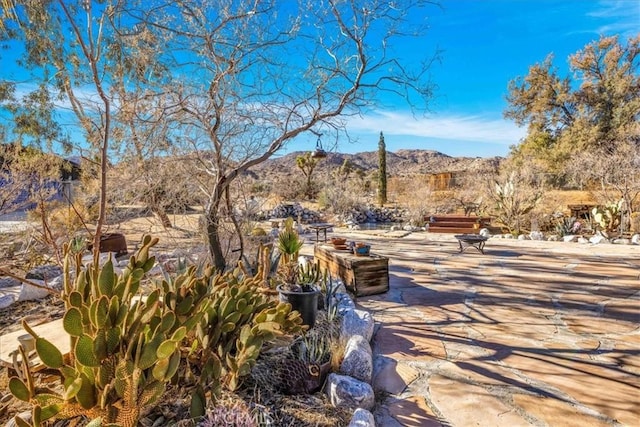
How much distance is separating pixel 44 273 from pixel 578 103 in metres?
24.0

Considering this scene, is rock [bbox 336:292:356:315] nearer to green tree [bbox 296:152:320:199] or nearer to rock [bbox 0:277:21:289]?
rock [bbox 0:277:21:289]

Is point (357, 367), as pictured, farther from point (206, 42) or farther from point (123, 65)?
point (123, 65)

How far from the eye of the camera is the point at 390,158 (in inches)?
1697

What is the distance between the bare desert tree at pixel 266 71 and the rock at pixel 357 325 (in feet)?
5.86

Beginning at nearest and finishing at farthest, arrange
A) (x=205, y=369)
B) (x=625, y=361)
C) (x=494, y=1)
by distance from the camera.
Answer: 1. (x=205, y=369)
2. (x=625, y=361)
3. (x=494, y=1)

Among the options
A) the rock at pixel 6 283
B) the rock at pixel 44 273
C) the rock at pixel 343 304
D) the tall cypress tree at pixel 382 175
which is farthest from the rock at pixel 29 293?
the tall cypress tree at pixel 382 175

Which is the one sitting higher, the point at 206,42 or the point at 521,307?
the point at 206,42

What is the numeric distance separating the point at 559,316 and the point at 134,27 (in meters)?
5.57

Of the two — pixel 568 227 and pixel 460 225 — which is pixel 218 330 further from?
pixel 568 227

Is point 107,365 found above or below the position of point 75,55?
below

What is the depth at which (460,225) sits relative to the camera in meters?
11.4

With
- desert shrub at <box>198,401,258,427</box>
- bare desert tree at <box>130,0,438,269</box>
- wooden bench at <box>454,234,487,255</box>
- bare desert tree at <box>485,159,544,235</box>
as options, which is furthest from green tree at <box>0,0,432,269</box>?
bare desert tree at <box>485,159,544,235</box>

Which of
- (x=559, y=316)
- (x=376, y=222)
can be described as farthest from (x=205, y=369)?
(x=376, y=222)

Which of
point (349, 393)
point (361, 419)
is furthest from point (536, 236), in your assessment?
point (361, 419)
